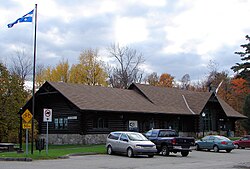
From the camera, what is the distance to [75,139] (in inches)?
1521

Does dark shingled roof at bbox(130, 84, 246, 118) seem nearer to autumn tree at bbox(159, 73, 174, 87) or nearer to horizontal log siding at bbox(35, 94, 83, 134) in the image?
A: horizontal log siding at bbox(35, 94, 83, 134)

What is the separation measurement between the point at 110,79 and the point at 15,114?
3618 centimetres

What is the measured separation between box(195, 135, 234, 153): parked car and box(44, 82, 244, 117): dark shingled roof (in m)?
8.87

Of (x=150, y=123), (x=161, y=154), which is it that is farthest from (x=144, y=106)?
(x=161, y=154)

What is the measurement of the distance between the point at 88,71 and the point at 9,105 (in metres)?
26.7

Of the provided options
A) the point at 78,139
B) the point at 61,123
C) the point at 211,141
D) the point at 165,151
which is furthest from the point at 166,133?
the point at 61,123

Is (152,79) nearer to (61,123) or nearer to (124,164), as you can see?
(61,123)

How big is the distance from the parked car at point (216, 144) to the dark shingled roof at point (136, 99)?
8869 millimetres

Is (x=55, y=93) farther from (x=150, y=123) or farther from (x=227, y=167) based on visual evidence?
(x=227, y=167)

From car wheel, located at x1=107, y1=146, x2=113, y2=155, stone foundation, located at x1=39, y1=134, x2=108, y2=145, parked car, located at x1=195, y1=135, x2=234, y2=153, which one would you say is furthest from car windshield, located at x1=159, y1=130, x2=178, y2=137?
stone foundation, located at x1=39, y1=134, x2=108, y2=145

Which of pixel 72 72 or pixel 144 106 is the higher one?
pixel 72 72

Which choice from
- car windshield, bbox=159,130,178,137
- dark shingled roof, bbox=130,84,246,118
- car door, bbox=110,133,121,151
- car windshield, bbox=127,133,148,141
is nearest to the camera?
car windshield, bbox=127,133,148,141

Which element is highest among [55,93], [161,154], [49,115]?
[55,93]

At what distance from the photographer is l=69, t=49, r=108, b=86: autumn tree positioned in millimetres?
66588
